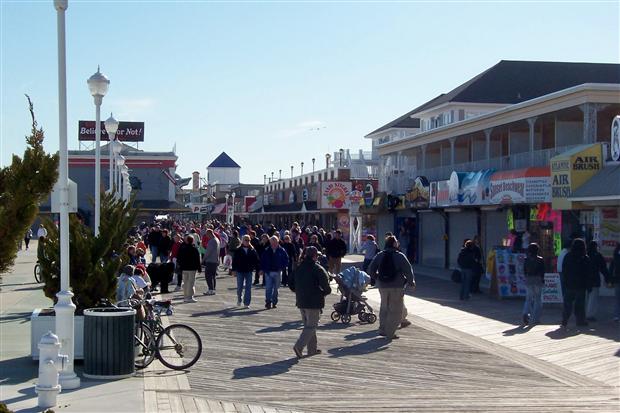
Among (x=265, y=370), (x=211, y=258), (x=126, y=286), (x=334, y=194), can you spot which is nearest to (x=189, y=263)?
(x=211, y=258)

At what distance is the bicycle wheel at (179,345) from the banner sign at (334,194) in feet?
111

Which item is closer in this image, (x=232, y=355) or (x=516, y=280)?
(x=232, y=355)

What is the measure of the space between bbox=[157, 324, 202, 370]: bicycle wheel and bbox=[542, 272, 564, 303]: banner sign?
10.5 meters

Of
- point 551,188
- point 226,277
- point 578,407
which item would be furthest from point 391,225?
point 578,407

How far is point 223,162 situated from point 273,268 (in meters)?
116

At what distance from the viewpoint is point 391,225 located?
42688mm

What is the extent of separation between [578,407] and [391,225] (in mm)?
32976

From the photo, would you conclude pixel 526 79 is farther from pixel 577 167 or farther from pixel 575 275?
pixel 575 275

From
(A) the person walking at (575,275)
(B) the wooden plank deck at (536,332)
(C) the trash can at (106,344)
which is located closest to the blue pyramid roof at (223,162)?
(B) the wooden plank deck at (536,332)

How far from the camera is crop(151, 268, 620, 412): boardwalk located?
9789 millimetres

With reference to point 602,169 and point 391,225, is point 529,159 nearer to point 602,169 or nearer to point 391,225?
point 602,169

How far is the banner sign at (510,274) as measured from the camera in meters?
21.7

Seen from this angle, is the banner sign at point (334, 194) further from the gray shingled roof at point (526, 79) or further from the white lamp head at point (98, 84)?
the white lamp head at point (98, 84)

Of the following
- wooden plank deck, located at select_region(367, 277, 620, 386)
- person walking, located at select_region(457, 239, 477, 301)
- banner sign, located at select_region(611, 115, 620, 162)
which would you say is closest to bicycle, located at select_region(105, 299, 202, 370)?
wooden plank deck, located at select_region(367, 277, 620, 386)
